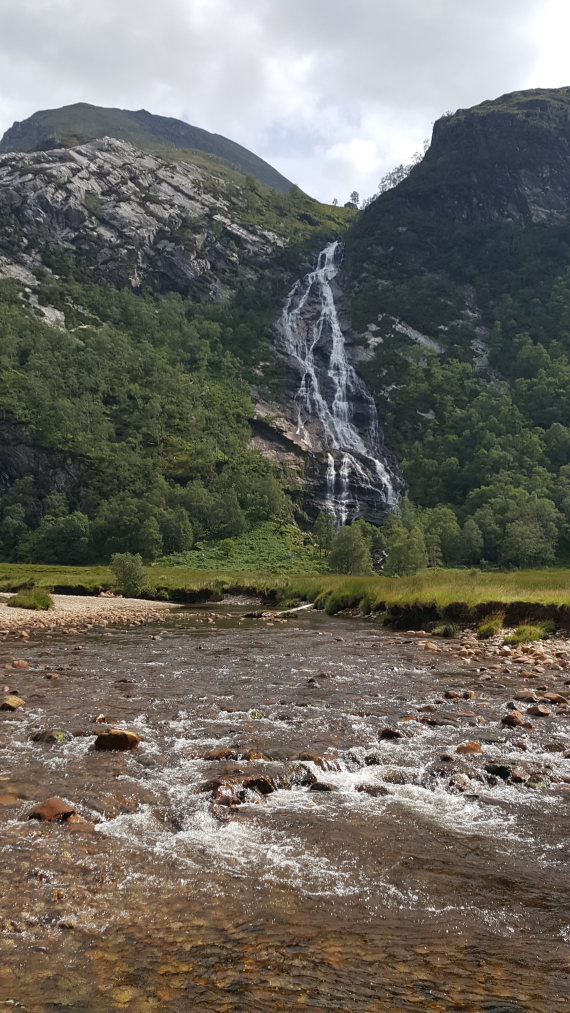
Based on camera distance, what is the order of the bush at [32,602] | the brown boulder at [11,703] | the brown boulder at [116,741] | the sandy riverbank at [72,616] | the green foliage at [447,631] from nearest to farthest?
the brown boulder at [116,741], the brown boulder at [11,703], the green foliage at [447,631], the sandy riverbank at [72,616], the bush at [32,602]

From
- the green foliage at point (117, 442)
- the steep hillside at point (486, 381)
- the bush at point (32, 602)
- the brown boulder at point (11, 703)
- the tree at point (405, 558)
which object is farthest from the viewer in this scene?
the steep hillside at point (486, 381)

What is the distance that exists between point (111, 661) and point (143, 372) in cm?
13743

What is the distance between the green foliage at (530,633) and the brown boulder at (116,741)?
1755cm

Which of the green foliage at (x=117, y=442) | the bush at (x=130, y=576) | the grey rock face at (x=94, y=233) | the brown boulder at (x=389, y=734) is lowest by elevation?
the bush at (x=130, y=576)

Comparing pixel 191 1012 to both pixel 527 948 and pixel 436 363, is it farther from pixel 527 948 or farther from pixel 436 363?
pixel 436 363

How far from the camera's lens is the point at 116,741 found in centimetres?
1044

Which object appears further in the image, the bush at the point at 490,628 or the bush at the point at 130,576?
the bush at the point at 130,576

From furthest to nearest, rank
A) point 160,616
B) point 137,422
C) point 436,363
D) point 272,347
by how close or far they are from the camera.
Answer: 1. point 272,347
2. point 436,363
3. point 137,422
4. point 160,616

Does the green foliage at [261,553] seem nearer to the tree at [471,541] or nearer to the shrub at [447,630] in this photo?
the tree at [471,541]

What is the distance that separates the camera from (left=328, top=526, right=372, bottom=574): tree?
267 feet

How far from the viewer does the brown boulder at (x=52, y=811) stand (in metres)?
7.45

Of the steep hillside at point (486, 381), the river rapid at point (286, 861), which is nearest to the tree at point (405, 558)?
the steep hillside at point (486, 381)

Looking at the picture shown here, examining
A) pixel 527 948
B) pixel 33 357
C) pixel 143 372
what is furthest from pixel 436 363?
pixel 527 948

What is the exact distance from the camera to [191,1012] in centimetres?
409
